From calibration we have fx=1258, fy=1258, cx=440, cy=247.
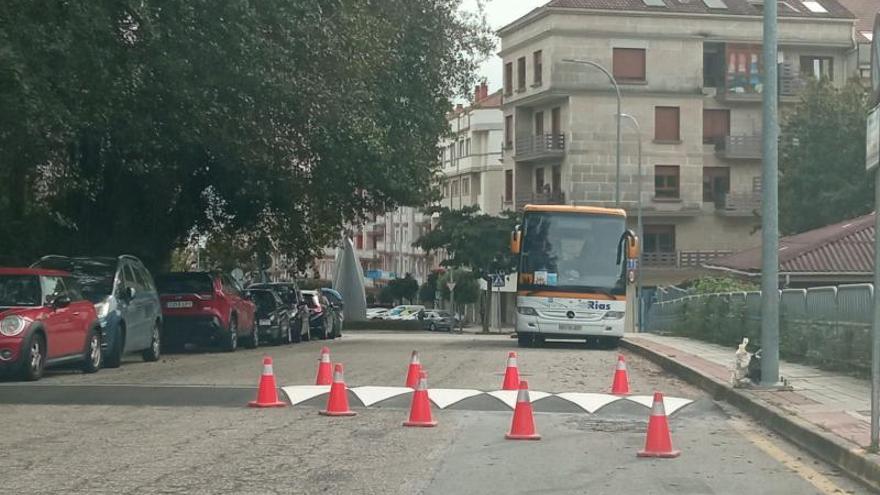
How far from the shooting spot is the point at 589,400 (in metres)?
14.2

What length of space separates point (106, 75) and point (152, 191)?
454 inches

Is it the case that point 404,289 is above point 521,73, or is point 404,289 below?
below

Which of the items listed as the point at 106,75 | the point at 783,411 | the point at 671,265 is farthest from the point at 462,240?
the point at 783,411

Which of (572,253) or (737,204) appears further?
(737,204)

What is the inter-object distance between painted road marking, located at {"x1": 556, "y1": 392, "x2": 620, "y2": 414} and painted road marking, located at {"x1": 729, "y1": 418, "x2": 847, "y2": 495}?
1.46m

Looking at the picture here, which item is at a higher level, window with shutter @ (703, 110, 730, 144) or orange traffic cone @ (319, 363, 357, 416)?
window with shutter @ (703, 110, 730, 144)

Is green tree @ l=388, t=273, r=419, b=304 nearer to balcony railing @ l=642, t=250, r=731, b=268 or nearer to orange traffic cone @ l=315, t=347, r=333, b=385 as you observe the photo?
balcony railing @ l=642, t=250, r=731, b=268

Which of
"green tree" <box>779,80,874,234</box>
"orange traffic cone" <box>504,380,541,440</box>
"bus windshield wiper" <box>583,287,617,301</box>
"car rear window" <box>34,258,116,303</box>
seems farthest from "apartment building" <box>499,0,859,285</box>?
"orange traffic cone" <box>504,380,541,440</box>

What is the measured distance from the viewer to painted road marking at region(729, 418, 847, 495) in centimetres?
909

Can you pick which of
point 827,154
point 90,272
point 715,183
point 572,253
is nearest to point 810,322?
point 572,253

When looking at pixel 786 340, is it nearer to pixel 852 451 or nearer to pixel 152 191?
pixel 852 451

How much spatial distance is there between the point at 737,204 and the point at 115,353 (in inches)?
1915

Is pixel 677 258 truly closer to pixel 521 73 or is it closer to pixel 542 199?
pixel 542 199

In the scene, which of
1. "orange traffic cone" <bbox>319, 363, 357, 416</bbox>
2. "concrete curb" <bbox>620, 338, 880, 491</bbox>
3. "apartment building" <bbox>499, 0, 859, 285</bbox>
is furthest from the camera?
"apartment building" <bbox>499, 0, 859, 285</bbox>
